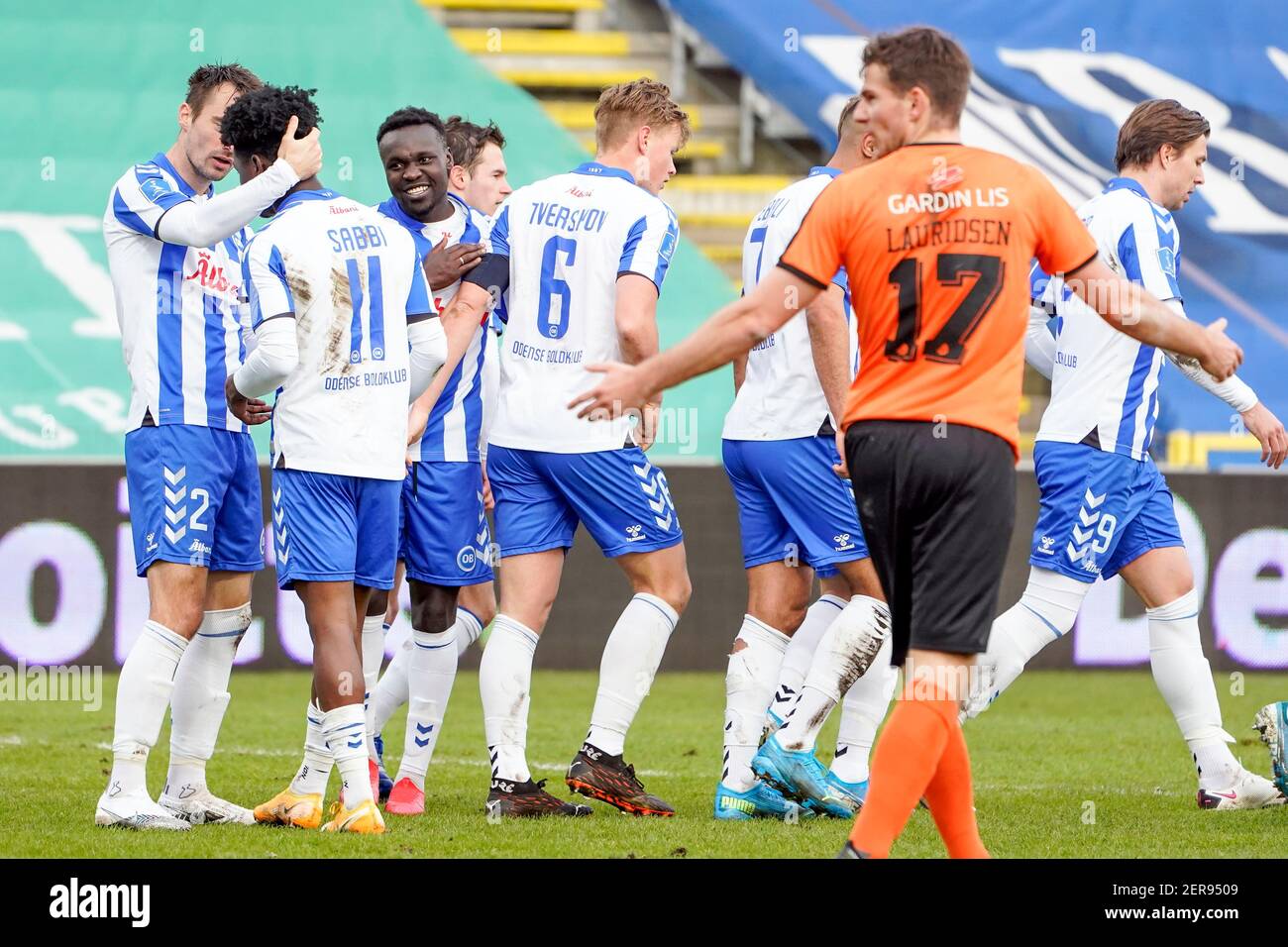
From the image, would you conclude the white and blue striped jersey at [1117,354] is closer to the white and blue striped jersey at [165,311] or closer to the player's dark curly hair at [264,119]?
the player's dark curly hair at [264,119]

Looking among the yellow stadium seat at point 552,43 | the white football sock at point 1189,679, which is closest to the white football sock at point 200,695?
the white football sock at point 1189,679

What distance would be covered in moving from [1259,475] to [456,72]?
943cm

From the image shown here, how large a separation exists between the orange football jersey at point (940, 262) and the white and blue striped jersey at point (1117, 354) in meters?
2.03

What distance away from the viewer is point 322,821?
18.8 feet

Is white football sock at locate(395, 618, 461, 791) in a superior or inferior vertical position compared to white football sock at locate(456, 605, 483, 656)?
inferior

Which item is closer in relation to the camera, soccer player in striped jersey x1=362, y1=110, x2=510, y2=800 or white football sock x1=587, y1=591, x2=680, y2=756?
white football sock x1=587, y1=591, x2=680, y2=756

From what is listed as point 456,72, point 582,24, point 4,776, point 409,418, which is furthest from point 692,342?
point 582,24

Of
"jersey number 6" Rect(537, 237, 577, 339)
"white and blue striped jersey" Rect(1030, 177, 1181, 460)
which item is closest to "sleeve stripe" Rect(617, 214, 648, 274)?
"jersey number 6" Rect(537, 237, 577, 339)

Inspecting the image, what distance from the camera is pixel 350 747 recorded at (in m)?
5.35

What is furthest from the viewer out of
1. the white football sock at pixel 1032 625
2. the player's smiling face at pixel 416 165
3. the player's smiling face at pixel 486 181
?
the player's smiling face at pixel 486 181

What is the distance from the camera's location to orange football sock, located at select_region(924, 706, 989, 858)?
4.20 metres

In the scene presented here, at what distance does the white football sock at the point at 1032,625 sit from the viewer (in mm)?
6277

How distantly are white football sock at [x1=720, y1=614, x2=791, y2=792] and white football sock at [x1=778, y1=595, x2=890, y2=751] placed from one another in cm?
20

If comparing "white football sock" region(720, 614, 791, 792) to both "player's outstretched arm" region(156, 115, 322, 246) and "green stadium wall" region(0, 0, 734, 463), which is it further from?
"green stadium wall" region(0, 0, 734, 463)
